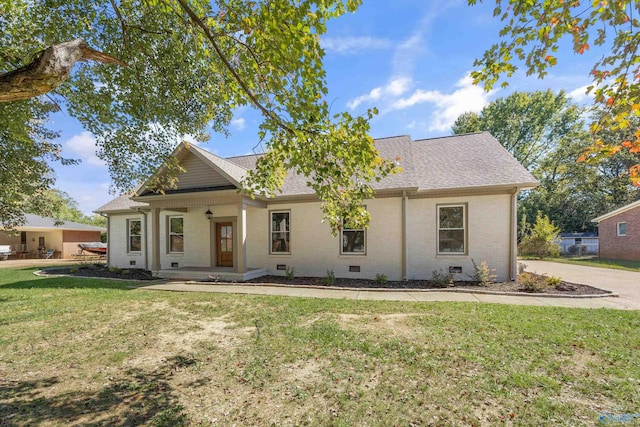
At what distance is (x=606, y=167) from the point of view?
31.5 metres

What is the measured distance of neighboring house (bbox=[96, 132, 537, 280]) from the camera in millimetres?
9656

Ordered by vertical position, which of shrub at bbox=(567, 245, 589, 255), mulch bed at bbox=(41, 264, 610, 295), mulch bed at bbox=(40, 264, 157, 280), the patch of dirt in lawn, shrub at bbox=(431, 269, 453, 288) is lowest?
shrub at bbox=(567, 245, 589, 255)

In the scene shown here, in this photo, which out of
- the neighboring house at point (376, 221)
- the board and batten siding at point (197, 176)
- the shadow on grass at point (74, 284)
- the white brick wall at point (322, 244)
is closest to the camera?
the neighboring house at point (376, 221)

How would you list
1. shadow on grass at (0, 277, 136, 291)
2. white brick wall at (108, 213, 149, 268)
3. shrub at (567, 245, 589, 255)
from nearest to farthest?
shadow on grass at (0, 277, 136, 291) < white brick wall at (108, 213, 149, 268) < shrub at (567, 245, 589, 255)

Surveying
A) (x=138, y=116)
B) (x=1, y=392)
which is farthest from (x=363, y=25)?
(x=1, y=392)

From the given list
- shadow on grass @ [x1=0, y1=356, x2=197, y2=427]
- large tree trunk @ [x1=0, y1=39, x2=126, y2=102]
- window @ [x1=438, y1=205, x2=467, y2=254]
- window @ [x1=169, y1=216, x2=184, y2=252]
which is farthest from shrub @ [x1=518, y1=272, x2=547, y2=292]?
window @ [x1=169, y1=216, x2=184, y2=252]

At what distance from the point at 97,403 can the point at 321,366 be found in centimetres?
258

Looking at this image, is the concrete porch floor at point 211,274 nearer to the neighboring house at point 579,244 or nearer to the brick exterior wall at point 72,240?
the brick exterior wall at point 72,240

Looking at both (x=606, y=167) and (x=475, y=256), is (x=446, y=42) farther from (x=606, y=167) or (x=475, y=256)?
(x=606, y=167)

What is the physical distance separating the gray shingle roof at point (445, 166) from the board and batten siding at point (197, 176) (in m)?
0.40

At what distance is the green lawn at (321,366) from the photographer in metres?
2.95

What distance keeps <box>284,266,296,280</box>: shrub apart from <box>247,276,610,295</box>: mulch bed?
12 cm

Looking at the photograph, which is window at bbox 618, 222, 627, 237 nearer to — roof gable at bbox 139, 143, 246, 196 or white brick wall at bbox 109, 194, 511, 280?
white brick wall at bbox 109, 194, 511, 280

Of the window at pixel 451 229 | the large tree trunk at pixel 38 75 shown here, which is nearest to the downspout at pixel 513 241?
the window at pixel 451 229
